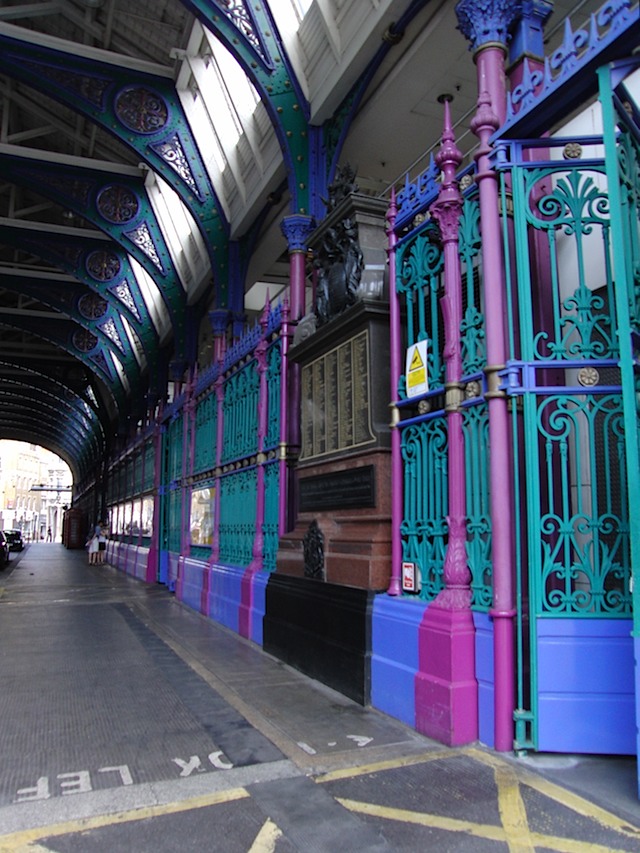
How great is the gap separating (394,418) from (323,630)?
2283 millimetres

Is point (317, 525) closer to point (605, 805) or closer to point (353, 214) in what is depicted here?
point (353, 214)

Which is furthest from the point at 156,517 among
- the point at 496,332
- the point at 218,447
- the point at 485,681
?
the point at 496,332

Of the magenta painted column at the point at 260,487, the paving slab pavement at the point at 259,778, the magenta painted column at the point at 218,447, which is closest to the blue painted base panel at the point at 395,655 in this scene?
the paving slab pavement at the point at 259,778

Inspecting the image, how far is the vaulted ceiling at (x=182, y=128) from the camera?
28.3 ft

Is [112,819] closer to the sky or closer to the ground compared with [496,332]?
closer to the ground

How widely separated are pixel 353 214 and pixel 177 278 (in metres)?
10.5

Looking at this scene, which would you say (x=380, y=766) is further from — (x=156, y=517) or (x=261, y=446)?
(x=156, y=517)

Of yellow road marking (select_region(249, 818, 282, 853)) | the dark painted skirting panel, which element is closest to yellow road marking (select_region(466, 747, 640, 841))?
yellow road marking (select_region(249, 818, 282, 853))

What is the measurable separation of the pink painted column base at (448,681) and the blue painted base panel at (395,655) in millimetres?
166

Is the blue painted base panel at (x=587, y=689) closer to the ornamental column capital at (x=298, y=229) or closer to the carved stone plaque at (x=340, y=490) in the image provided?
the carved stone plaque at (x=340, y=490)

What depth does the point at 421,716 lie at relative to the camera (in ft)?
16.6

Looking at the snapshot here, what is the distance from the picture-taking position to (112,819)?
3.61 m

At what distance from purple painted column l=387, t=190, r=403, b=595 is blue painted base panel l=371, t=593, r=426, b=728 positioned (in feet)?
0.78

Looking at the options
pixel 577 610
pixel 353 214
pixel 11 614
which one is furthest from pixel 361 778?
pixel 11 614
